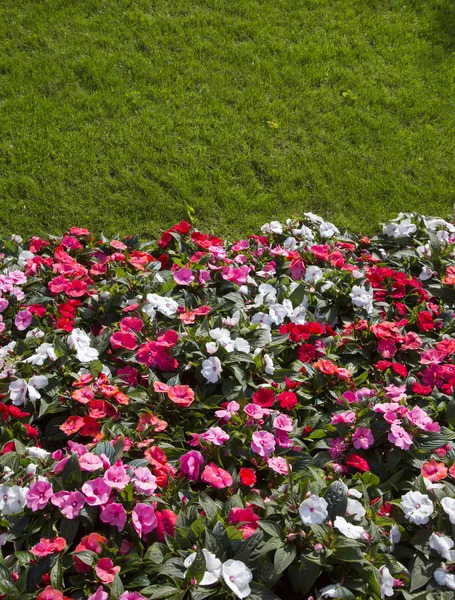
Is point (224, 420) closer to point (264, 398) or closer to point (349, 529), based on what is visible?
point (264, 398)

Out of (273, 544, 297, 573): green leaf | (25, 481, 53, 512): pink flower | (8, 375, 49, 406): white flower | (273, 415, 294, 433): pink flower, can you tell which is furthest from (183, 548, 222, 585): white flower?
(8, 375, 49, 406): white flower

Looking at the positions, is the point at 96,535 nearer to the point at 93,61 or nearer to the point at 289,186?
A: the point at 289,186

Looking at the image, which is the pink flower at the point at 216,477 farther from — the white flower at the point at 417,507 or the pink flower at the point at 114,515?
the white flower at the point at 417,507

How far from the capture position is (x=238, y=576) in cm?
186

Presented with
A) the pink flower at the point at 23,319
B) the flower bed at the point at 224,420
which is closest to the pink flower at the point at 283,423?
the flower bed at the point at 224,420

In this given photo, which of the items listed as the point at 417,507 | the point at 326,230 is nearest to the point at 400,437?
the point at 417,507

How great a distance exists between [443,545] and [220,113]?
431 cm

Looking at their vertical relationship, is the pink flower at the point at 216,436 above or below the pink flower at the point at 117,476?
below

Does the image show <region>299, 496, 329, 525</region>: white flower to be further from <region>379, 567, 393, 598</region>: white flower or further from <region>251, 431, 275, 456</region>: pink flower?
<region>251, 431, 275, 456</region>: pink flower

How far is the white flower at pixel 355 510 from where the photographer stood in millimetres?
2045

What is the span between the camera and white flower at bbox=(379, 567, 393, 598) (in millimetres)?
1951

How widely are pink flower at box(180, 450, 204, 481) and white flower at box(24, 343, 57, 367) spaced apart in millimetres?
744

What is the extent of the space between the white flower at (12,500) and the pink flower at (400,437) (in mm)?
1320

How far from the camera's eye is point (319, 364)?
2.76 m
